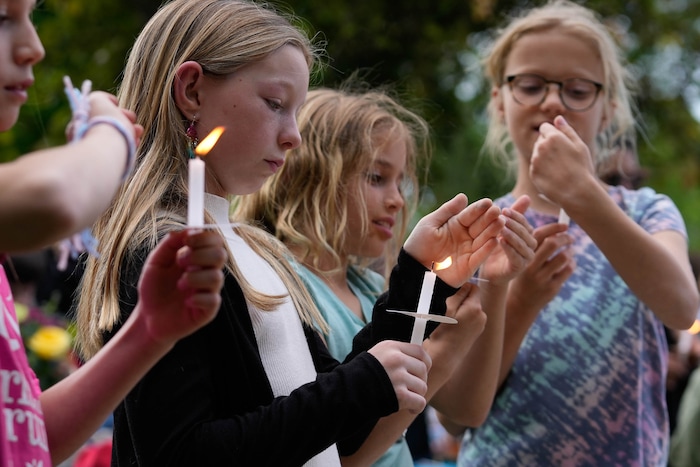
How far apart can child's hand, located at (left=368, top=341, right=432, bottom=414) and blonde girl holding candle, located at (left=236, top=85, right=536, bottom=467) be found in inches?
19.6

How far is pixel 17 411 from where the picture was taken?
1409 mm

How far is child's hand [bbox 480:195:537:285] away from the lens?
230cm

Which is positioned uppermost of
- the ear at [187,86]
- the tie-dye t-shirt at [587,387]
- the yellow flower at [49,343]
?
the ear at [187,86]

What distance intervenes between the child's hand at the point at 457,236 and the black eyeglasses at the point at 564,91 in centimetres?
89

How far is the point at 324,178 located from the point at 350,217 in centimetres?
14

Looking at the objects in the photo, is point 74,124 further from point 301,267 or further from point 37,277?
point 37,277

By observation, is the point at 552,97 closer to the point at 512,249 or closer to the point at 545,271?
the point at 545,271

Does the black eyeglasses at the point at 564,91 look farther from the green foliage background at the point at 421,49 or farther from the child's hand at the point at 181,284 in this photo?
the green foliage background at the point at 421,49

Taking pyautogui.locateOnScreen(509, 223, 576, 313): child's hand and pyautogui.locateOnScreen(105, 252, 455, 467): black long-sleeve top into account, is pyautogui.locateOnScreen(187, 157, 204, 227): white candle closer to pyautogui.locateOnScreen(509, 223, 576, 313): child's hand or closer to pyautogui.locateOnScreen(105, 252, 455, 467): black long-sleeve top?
pyautogui.locateOnScreen(105, 252, 455, 467): black long-sleeve top

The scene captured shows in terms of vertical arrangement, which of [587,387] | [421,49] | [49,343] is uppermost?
[587,387]

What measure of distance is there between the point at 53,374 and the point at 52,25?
18.6 ft

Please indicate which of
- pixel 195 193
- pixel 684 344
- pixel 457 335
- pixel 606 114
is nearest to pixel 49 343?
pixel 457 335

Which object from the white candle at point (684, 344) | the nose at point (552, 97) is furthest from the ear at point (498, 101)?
the white candle at point (684, 344)

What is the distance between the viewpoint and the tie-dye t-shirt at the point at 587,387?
2.69m
